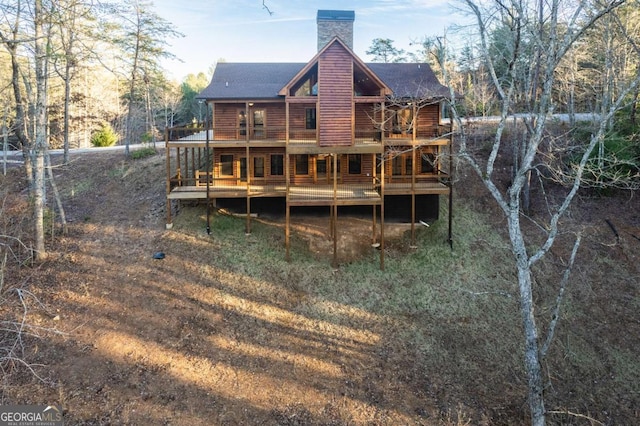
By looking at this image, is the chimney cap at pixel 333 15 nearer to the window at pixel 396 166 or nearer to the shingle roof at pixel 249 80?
the shingle roof at pixel 249 80

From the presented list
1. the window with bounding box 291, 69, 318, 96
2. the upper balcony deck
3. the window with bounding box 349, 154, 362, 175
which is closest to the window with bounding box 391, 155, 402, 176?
the upper balcony deck

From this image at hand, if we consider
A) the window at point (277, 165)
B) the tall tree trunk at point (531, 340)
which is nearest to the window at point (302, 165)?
the window at point (277, 165)

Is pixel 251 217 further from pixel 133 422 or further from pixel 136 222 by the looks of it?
pixel 133 422

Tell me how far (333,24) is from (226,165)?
8.72 metres

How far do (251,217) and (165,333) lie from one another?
7205 millimetres

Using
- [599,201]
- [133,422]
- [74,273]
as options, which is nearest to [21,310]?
[74,273]

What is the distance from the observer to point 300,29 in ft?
71.6

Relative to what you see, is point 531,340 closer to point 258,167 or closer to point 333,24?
point 258,167

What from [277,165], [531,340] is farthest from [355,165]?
[531,340]

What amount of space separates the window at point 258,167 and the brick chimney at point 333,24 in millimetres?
6418

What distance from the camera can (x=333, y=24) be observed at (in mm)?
19531

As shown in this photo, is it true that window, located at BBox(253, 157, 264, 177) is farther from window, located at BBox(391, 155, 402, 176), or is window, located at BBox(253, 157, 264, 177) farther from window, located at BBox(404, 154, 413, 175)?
window, located at BBox(404, 154, 413, 175)

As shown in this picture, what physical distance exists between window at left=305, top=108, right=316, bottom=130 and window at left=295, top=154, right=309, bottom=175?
1.34 metres

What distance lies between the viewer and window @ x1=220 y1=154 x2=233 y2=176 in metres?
18.1
